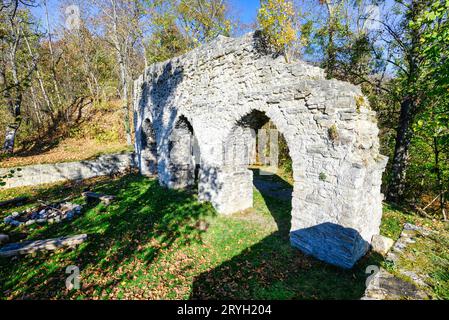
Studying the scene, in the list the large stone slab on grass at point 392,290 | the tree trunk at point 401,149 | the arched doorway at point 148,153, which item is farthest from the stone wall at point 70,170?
the tree trunk at point 401,149

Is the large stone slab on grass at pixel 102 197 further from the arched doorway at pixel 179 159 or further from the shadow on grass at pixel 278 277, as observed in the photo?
the shadow on grass at pixel 278 277

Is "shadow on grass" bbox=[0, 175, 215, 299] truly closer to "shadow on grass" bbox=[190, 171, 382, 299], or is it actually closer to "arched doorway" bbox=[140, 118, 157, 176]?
"shadow on grass" bbox=[190, 171, 382, 299]

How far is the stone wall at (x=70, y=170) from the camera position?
1294 cm

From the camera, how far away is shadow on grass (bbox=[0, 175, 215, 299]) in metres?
5.10

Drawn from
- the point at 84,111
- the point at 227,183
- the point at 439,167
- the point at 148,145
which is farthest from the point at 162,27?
the point at 439,167

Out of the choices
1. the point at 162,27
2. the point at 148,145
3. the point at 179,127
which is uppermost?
the point at 162,27

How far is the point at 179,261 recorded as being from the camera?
5.89 meters

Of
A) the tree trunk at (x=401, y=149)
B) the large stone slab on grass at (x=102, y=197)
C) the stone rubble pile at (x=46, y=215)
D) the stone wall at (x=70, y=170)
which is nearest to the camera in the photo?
the stone rubble pile at (x=46, y=215)

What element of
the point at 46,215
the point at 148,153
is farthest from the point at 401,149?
the point at 46,215

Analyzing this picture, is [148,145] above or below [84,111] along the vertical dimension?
below

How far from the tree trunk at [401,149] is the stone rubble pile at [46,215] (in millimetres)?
12748

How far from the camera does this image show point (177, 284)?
5.10 meters
